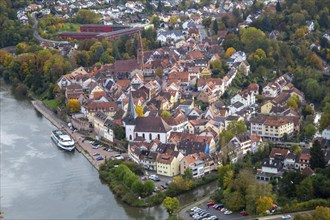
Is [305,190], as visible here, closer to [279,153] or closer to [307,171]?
[307,171]

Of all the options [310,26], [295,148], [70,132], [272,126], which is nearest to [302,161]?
[295,148]

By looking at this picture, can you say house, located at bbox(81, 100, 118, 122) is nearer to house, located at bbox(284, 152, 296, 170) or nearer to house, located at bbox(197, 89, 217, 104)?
house, located at bbox(197, 89, 217, 104)

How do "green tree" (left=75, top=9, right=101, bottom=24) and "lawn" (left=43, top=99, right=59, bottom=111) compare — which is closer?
"lawn" (left=43, top=99, right=59, bottom=111)

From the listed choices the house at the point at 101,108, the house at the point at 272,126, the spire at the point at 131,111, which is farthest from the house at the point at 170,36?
the house at the point at 272,126

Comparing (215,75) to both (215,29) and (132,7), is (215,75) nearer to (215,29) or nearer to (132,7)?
(215,29)

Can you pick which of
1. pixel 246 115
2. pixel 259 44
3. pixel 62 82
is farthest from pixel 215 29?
pixel 246 115

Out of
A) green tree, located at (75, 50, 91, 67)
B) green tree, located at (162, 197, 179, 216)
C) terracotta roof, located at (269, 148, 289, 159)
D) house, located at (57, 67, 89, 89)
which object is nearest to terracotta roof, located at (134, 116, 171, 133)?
terracotta roof, located at (269, 148, 289, 159)

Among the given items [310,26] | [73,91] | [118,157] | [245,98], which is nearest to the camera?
[118,157]
